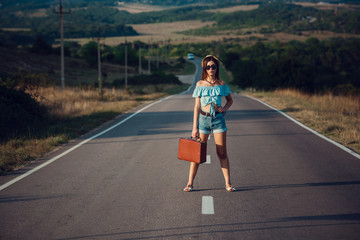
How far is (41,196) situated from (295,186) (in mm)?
4236

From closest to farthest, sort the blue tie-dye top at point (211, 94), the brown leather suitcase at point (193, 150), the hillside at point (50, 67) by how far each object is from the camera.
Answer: the brown leather suitcase at point (193, 150) < the blue tie-dye top at point (211, 94) < the hillside at point (50, 67)

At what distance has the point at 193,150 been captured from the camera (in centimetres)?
634

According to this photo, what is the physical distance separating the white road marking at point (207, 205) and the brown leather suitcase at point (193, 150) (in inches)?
23.3

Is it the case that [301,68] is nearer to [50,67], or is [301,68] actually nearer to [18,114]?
[18,114]

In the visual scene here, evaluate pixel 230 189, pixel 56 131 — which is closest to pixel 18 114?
pixel 56 131

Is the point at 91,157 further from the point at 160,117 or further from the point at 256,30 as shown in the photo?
the point at 256,30

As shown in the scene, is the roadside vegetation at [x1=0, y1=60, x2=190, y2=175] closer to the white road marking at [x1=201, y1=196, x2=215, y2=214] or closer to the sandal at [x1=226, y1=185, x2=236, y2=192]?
the white road marking at [x1=201, y1=196, x2=215, y2=214]

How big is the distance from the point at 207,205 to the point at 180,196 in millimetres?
629

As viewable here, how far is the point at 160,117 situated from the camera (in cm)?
1820

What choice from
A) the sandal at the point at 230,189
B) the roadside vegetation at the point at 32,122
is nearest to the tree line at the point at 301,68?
the roadside vegetation at the point at 32,122

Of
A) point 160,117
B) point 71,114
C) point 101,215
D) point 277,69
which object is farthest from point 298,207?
point 277,69

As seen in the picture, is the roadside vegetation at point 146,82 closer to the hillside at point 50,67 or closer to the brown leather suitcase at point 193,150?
the hillside at point 50,67

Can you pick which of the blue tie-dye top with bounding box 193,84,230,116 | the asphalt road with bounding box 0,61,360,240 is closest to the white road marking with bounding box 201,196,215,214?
the asphalt road with bounding box 0,61,360,240

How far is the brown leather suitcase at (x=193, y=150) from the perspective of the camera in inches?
247
